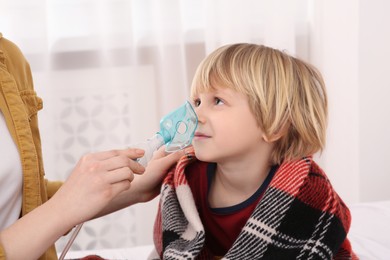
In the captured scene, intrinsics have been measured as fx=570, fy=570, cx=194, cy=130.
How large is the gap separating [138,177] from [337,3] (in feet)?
4.56

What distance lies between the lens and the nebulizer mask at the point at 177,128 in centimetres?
115

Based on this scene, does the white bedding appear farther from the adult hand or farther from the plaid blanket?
the adult hand

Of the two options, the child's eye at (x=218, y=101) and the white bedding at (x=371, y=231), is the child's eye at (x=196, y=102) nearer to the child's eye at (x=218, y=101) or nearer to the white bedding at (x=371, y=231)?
the child's eye at (x=218, y=101)

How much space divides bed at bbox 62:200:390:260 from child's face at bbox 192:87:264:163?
16.4 inches

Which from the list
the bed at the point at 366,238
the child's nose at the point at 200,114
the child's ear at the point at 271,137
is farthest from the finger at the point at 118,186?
the bed at the point at 366,238

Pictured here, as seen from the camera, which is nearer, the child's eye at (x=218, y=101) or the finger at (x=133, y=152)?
the finger at (x=133, y=152)

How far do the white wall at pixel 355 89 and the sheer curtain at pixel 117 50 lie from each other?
0.12 metres

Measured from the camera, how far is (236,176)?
127cm

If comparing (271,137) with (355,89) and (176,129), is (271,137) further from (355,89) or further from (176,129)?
Answer: (355,89)

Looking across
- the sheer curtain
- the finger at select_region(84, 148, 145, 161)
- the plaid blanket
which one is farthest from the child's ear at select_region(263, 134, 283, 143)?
the sheer curtain

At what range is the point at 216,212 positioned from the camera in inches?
50.4

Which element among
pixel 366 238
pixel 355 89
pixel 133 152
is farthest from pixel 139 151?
pixel 355 89

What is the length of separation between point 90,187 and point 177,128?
1.00 ft

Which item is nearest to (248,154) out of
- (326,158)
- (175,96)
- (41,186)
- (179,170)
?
(179,170)
